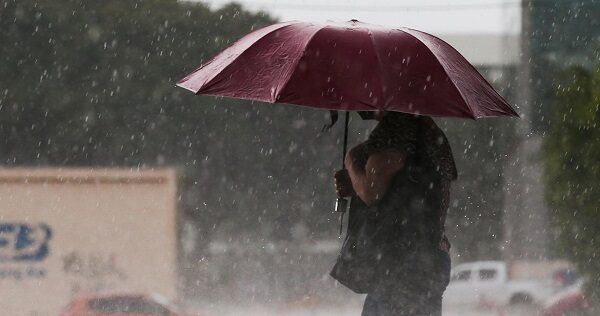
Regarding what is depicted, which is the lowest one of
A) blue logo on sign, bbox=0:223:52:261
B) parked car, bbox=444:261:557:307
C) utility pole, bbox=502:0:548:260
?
parked car, bbox=444:261:557:307

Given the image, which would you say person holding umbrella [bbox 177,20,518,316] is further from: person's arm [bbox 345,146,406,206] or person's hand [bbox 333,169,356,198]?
person's hand [bbox 333,169,356,198]

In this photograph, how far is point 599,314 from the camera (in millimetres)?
9680

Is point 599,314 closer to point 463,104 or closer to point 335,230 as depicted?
point 463,104

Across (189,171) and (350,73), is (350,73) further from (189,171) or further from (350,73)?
(189,171)

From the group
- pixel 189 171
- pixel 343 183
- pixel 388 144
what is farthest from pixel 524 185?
pixel 388 144

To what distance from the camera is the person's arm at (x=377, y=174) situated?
3.62 metres

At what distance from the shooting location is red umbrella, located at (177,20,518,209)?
3.51 meters

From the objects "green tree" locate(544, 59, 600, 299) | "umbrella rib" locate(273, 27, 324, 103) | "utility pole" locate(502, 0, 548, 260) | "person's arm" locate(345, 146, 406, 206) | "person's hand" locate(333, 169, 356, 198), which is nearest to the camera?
"umbrella rib" locate(273, 27, 324, 103)

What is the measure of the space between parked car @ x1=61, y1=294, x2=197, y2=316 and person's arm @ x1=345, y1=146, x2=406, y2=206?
1046 cm

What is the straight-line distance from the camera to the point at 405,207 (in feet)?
11.9

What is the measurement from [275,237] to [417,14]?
563cm

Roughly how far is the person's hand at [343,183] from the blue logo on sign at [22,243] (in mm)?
13451

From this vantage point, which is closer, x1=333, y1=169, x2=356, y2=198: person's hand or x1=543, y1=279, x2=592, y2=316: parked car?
x1=333, y1=169, x2=356, y2=198: person's hand

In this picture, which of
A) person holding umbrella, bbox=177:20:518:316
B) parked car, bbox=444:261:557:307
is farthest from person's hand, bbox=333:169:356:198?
parked car, bbox=444:261:557:307
